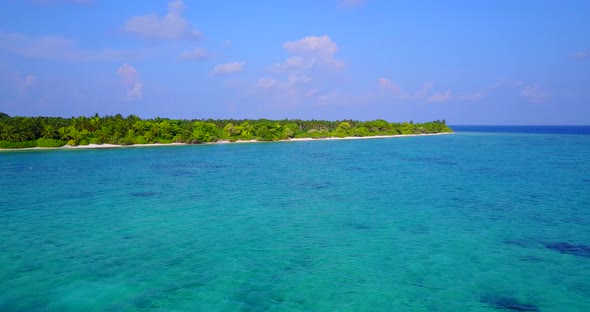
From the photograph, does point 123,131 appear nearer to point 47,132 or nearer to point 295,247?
point 47,132

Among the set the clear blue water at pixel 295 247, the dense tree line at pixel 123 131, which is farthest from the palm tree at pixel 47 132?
the clear blue water at pixel 295 247

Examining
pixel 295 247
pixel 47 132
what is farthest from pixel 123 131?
pixel 295 247

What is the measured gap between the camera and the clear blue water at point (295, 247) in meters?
14.1

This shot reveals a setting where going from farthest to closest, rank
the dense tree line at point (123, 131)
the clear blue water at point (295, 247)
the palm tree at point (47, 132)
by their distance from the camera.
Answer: the palm tree at point (47, 132) < the dense tree line at point (123, 131) < the clear blue water at point (295, 247)

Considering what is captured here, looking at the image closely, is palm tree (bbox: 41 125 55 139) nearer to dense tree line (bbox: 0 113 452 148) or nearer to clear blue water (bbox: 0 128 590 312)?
dense tree line (bbox: 0 113 452 148)

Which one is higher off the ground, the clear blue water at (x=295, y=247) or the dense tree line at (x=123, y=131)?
the dense tree line at (x=123, y=131)

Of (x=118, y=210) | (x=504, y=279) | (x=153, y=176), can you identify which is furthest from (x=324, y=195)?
(x=153, y=176)

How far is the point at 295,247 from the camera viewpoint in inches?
779

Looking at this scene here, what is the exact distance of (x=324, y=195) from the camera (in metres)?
34.1

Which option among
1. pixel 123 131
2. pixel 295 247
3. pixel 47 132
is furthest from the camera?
pixel 123 131

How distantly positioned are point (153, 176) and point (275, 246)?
1228 inches

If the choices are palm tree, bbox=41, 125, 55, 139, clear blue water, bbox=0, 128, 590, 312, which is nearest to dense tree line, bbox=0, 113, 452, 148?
palm tree, bbox=41, 125, 55, 139

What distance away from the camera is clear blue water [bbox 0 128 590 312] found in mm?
14086

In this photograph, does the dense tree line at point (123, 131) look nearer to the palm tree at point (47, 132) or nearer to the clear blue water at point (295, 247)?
the palm tree at point (47, 132)
